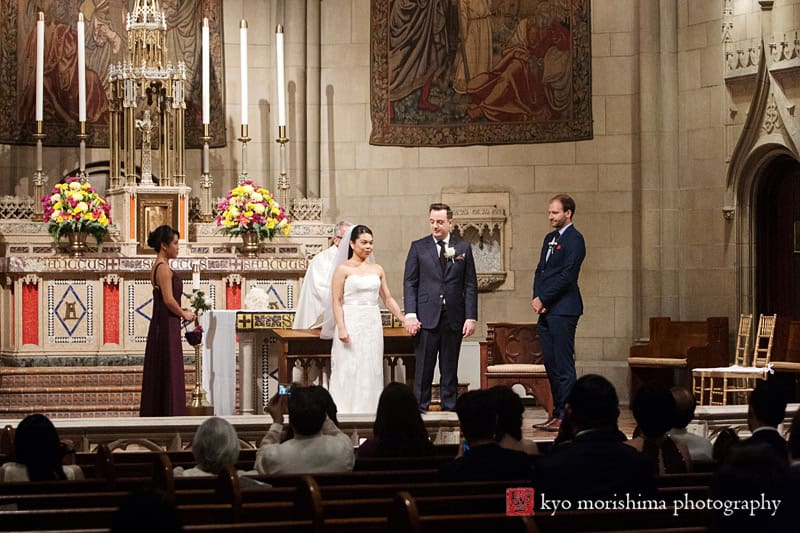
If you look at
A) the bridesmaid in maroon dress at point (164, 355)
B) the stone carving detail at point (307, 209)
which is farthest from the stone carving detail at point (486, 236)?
the bridesmaid in maroon dress at point (164, 355)

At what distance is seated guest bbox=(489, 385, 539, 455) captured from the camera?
480 centimetres

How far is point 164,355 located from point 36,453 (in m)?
4.23

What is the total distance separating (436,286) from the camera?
8.61m

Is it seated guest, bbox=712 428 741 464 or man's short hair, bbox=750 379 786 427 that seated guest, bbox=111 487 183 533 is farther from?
seated guest, bbox=712 428 741 464

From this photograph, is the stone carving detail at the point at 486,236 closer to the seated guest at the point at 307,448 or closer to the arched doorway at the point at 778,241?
the arched doorway at the point at 778,241

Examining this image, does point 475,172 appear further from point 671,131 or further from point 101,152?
point 101,152

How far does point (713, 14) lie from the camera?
42.9 feet

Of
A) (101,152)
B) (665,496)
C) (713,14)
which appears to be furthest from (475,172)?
(665,496)

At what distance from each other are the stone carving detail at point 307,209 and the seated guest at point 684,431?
7.88 meters

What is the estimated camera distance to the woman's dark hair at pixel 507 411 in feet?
15.8

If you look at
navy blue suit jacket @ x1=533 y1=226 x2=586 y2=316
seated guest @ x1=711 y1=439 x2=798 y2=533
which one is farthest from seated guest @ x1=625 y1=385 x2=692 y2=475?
navy blue suit jacket @ x1=533 y1=226 x2=586 y2=316

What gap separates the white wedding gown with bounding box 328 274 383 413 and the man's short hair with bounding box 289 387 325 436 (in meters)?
3.82

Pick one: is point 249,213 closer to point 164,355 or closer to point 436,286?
point 164,355

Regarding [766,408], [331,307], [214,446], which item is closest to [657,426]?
[766,408]
